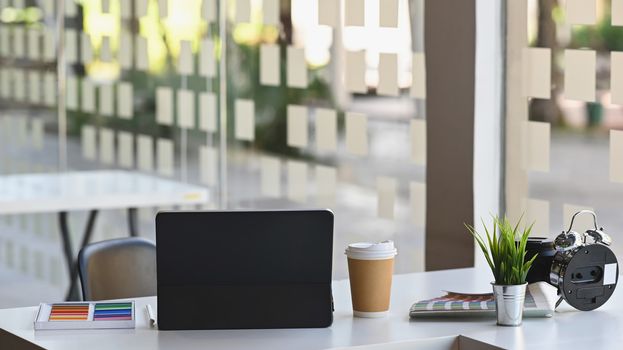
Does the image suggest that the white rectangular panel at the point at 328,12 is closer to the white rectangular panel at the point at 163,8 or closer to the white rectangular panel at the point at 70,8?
the white rectangular panel at the point at 163,8

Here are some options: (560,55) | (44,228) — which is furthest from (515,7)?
(44,228)

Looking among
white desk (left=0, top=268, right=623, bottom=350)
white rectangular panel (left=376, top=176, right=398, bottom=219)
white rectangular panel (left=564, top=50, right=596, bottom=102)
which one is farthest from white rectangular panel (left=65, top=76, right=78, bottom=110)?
white desk (left=0, top=268, right=623, bottom=350)

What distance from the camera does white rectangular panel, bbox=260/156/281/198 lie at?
207 inches

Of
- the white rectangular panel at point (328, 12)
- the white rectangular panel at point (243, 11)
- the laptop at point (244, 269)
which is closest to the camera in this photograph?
the laptop at point (244, 269)

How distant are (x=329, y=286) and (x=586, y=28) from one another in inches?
65.4

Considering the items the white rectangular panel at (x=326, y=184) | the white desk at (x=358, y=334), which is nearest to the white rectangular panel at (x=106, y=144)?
the white rectangular panel at (x=326, y=184)

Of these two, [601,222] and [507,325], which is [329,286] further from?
[601,222]

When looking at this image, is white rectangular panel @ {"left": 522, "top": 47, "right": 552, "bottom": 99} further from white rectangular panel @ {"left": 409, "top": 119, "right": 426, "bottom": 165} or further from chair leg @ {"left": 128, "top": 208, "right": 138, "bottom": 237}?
chair leg @ {"left": 128, "top": 208, "right": 138, "bottom": 237}

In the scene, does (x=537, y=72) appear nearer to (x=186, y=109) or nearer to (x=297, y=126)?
(x=297, y=126)

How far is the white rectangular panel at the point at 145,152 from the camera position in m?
5.89

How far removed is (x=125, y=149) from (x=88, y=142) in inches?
7.9

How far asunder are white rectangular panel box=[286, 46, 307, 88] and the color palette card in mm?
2587

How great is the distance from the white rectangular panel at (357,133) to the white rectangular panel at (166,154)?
5.08 ft

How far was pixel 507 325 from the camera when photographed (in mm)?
2330
